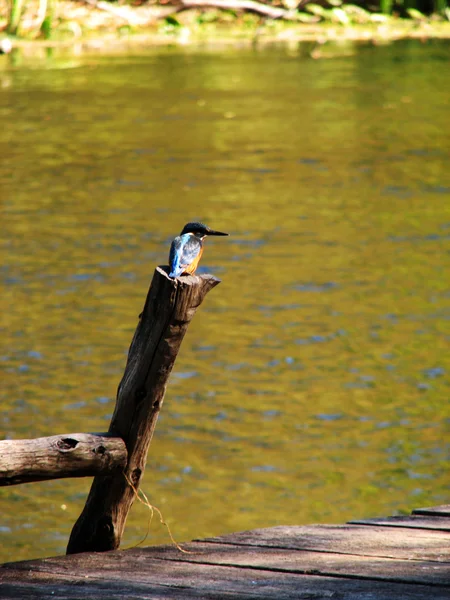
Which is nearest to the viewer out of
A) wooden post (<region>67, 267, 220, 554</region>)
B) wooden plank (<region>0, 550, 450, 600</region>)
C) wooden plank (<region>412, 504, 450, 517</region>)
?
wooden plank (<region>0, 550, 450, 600</region>)

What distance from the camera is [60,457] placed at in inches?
149

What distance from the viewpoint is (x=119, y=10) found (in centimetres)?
3009

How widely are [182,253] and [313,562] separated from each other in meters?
1.16

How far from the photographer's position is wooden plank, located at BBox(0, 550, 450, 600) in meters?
3.36

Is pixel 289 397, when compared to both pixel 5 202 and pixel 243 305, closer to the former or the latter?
pixel 243 305

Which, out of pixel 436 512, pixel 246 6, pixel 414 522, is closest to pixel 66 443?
pixel 414 522

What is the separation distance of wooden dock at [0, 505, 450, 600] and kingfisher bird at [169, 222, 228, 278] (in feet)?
3.04

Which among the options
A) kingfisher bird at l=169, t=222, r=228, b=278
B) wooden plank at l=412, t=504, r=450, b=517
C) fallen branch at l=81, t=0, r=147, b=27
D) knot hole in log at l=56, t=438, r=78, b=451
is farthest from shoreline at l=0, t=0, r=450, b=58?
knot hole in log at l=56, t=438, r=78, b=451

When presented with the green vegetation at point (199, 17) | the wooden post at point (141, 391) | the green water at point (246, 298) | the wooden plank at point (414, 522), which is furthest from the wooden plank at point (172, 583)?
the green vegetation at point (199, 17)

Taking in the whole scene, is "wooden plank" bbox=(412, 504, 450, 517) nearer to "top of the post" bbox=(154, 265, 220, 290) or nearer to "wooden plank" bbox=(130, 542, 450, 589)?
"wooden plank" bbox=(130, 542, 450, 589)

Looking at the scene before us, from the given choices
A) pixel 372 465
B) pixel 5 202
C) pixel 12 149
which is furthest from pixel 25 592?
pixel 12 149

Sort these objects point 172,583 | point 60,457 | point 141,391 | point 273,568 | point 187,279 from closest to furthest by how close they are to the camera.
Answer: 1. point 172,583
2. point 273,568
3. point 60,457
4. point 187,279
5. point 141,391

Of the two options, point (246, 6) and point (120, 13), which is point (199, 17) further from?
point (120, 13)

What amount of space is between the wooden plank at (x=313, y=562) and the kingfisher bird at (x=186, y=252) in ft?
3.00
